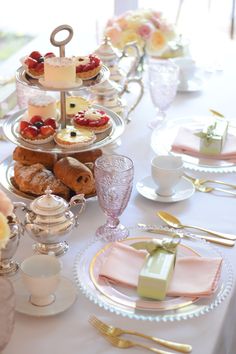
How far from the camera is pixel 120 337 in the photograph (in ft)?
3.59

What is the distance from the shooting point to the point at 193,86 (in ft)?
7.13

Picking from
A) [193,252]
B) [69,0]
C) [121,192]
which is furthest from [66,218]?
[69,0]

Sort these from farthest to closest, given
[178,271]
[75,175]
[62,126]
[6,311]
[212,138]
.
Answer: [212,138], [62,126], [75,175], [178,271], [6,311]

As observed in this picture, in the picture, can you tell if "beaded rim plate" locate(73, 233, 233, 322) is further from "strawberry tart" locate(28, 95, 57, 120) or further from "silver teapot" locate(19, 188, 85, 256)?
"strawberry tart" locate(28, 95, 57, 120)

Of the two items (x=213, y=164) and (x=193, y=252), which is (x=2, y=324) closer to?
(x=193, y=252)

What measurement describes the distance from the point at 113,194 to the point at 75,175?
5.8 inches

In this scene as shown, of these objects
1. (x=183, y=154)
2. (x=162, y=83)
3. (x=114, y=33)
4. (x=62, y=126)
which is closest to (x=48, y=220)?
(x=62, y=126)

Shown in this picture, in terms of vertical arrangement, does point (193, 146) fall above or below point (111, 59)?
below

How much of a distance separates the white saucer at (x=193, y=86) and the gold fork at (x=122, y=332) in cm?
117

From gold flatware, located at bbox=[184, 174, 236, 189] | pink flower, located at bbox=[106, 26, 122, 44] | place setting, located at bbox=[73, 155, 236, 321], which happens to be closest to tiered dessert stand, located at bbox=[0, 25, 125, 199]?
place setting, located at bbox=[73, 155, 236, 321]

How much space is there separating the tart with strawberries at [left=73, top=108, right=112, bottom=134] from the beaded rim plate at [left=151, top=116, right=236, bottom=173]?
8.9 inches

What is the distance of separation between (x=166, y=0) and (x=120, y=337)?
384 centimetres

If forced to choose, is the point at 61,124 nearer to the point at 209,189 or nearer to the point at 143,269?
the point at 209,189

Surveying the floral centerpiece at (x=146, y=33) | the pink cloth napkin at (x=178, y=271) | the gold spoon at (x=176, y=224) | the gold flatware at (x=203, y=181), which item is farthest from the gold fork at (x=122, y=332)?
the floral centerpiece at (x=146, y=33)
